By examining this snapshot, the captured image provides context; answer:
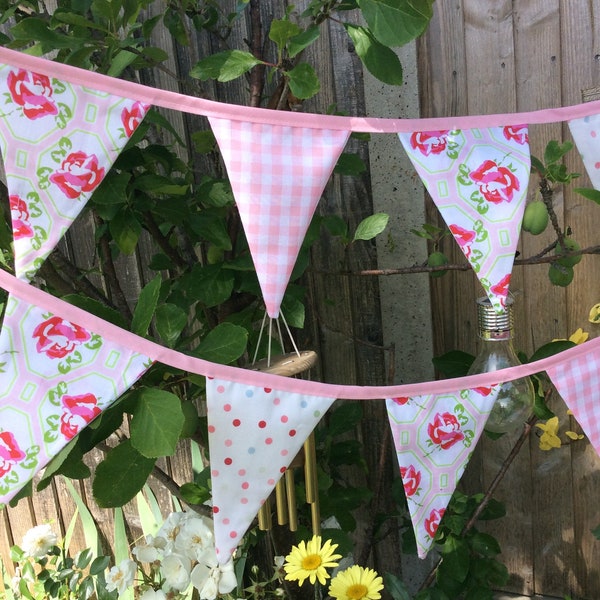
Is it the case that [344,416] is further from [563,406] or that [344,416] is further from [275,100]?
[275,100]

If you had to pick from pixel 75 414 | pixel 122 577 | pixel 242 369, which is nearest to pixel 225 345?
pixel 242 369

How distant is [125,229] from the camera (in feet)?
3.55

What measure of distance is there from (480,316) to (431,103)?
526mm

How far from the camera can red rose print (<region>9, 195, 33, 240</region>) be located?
2.60 ft

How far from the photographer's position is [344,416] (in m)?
1.38

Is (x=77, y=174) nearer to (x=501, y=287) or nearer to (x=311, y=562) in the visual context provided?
(x=501, y=287)

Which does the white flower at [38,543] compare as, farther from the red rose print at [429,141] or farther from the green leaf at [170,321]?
the red rose print at [429,141]

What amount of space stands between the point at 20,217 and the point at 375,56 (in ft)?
1.72

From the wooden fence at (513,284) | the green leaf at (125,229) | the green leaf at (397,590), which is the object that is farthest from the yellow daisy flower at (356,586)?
the green leaf at (125,229)

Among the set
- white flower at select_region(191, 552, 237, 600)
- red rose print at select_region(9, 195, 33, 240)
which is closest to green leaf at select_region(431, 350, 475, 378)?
white flower at select_region(191, 552, 237, 600)

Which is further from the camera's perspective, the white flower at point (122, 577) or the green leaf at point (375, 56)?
the white flower at point (122, 577)

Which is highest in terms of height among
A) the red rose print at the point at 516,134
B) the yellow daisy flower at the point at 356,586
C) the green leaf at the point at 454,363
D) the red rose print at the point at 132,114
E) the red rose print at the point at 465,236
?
the red rose print at the point at 132,114

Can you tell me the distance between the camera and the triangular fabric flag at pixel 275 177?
81cm

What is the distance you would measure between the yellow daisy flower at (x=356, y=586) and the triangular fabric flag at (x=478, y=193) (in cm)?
57
